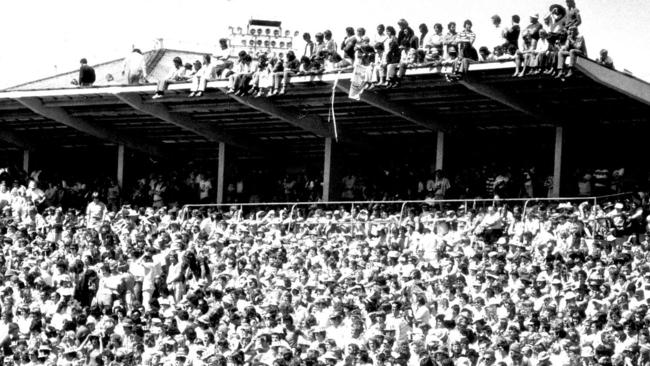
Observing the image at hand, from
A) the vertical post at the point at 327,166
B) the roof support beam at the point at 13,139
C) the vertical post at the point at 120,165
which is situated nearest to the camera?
the vertical post at the point at 327,166

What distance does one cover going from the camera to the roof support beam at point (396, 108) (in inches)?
1130

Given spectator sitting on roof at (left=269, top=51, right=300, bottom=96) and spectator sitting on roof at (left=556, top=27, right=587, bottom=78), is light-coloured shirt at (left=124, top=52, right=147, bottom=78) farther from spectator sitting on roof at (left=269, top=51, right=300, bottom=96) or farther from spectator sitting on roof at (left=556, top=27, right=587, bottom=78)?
spectator sitting on roof at (left=556, top=27, right=587, bottom=78)

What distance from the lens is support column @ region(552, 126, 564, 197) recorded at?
29484mm

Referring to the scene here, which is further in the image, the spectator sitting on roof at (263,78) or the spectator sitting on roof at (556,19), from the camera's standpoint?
the spectator sitting on roof at (263,78)

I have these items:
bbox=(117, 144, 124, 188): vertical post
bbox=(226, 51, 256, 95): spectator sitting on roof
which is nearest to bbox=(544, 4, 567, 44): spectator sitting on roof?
bbox=(226, 51, 256, 95): spectator sitting on roof

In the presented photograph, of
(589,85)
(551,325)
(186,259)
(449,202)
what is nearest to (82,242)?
(186,259)

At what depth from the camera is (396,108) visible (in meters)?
30.0

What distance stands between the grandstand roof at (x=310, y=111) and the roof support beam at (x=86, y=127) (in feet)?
0.07

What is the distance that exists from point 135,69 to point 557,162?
900 centimetres

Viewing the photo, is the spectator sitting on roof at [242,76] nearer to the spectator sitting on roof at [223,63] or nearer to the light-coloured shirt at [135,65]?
the spectator sitting on roof at [223,63]

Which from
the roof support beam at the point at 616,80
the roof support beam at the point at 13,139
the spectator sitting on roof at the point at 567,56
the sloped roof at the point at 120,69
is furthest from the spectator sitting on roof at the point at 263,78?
the roof support beam at the point at 13,139

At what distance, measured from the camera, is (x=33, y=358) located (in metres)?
21.4

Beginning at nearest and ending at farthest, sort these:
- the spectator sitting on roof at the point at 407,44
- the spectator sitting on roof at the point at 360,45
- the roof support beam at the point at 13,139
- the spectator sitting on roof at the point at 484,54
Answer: the spectator sitting on roof at the point at 484,54 < the spectator sitting on roof at the point at 407,44 < the spectator sitting on roof at the point at 360,45 < the roof support beam at the point at 13,139

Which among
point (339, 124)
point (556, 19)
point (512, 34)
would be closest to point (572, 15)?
point (556, 19)
